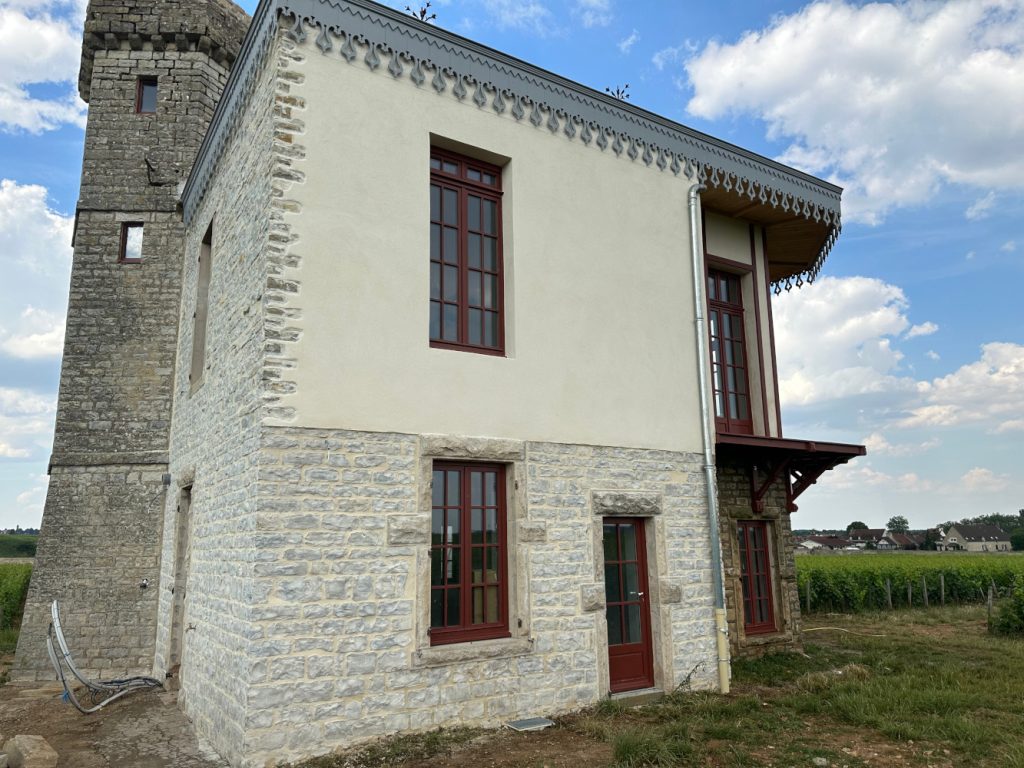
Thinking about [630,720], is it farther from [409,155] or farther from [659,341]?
[409,155]

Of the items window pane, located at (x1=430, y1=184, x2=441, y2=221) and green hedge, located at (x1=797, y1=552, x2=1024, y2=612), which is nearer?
window pane, located at (x1=430, y1=184, x2=441, y2=221)

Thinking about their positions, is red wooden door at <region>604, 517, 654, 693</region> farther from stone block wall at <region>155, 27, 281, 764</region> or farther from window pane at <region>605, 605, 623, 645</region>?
stone block wall at <region>155, 27, 281, 764</region>

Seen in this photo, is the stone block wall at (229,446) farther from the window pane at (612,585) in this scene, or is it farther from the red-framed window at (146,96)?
the window pane at (612,585)

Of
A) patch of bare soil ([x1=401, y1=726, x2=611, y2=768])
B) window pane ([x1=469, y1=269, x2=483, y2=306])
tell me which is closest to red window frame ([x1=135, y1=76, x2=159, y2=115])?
window pane ([x1=469, y1=269, x2=483, y2=306])

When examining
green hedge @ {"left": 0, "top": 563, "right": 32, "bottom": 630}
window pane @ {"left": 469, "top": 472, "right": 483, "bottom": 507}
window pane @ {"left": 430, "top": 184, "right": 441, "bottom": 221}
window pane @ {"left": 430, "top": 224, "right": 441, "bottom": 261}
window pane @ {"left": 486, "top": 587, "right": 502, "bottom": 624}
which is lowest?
green hedge @ {"left": 0, "top": 563, "right": 32, "bottom": 630}

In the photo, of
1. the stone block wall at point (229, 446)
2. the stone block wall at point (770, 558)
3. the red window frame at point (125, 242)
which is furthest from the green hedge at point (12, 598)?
the stone block wall at point (770, 558)

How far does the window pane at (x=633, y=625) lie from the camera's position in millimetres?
7543

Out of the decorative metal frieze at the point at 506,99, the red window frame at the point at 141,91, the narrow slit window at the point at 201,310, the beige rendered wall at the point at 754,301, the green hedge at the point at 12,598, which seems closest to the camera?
the decorative metal frieze at the point at 506,99

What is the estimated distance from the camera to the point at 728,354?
10.1 m

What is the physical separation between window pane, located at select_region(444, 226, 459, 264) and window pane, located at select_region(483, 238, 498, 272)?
0.33 meters

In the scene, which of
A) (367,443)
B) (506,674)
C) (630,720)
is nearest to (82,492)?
(367,443)

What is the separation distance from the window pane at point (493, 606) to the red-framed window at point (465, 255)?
2247 millimetres

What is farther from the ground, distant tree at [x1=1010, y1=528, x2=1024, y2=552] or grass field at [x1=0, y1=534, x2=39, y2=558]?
grass field at [x1=0, y1=534, x2=39, y2=558]

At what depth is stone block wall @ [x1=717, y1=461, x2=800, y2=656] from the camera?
9.31 meters
